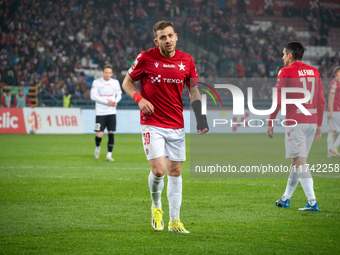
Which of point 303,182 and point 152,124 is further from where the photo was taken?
point 303,182

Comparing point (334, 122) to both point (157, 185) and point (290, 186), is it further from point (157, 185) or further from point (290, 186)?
point (157, 185)

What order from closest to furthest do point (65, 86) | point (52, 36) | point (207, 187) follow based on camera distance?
1. point (207, 187)
2. point (65, 86)
3. point (52, 36)

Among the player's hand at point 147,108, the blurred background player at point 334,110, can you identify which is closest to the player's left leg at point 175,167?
the player's hand at point 147,108

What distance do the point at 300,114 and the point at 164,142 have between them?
212 cm

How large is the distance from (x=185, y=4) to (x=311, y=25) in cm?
1003

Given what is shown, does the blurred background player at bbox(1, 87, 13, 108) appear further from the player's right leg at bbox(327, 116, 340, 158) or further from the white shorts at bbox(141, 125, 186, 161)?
the white shorts at bbox(141, 125, 186, 161)

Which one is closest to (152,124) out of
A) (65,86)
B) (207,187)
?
(207,187)

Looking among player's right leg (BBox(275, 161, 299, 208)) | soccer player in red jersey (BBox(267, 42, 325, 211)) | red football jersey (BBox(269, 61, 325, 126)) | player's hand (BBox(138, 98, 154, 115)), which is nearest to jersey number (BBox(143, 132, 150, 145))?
player's hand (BBox(138, 98, 154, 115))

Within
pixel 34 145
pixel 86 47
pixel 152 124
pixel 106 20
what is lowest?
pixel 34 145

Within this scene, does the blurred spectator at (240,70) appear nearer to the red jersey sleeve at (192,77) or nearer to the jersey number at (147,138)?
the red jersey sleeve at (192,77)

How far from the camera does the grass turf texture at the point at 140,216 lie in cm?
429

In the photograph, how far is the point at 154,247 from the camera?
4227 mm

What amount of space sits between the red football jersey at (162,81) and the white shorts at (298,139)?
1.82 meters

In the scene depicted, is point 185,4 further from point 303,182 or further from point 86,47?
point 303,182
